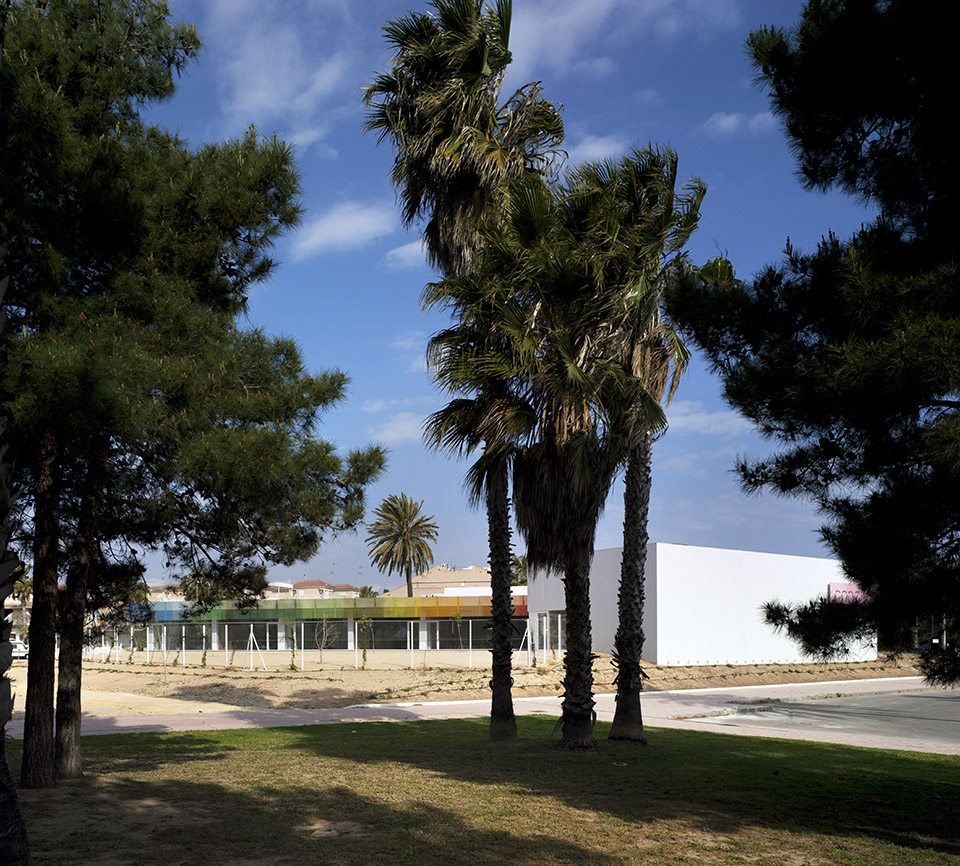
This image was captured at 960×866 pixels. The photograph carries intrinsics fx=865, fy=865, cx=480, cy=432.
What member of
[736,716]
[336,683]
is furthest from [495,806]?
[336,683]

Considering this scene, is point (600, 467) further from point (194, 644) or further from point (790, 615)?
point (194, 644)

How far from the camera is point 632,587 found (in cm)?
1463

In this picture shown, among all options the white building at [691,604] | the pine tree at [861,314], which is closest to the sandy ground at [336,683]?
the white building at [691,604]

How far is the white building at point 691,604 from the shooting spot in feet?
122

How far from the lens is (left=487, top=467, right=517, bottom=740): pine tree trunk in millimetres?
15289

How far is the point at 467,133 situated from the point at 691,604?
2783 cm

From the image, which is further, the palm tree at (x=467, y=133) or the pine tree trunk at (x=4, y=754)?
the palm tree at (x=467, y=133)

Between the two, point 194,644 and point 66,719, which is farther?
point 194,644

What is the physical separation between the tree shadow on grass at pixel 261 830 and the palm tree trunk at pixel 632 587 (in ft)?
18.8

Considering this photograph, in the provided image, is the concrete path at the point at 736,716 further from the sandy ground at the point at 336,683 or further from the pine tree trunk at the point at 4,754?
the pine tree trunk at the point at 4,754

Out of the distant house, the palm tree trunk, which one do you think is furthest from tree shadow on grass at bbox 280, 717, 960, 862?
the distant house

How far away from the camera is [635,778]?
38.5 feet

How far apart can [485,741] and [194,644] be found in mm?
35689

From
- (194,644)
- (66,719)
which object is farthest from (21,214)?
(194,644)
